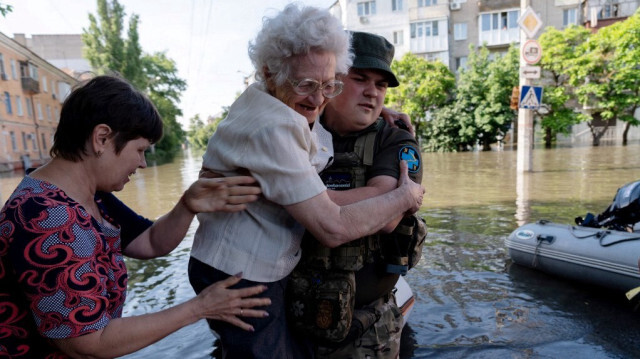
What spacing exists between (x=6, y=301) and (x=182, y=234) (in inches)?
29.8

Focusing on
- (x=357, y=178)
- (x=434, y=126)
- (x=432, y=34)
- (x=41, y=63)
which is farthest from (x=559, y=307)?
(x=41, y=63)

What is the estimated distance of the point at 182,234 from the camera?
6.79ft

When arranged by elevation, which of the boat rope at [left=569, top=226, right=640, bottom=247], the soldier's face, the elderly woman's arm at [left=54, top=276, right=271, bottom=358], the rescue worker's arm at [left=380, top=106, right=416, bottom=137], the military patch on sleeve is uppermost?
the soldier's face

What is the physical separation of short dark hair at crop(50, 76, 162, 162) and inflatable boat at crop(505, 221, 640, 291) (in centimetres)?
464

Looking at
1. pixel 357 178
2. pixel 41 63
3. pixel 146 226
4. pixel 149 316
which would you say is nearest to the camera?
pixel 149 316

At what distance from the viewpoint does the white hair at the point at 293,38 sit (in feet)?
5.12

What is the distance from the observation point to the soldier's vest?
1785mm

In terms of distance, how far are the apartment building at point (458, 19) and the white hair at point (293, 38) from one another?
38971mm

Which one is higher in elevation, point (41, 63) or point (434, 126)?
point (41, 63)

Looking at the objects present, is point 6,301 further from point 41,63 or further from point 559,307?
point 41,63

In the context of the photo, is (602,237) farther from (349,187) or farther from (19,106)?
(19,106)

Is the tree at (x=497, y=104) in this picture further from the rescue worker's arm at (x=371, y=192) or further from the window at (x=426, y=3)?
the rescue worker's arm at (x=371, y=192)

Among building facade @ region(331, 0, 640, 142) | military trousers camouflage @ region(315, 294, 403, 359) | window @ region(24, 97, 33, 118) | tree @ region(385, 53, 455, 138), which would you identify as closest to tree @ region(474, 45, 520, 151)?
tree @ region(385, 53, 455, 138)

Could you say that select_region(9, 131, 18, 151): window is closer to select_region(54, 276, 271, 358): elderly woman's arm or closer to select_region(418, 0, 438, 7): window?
select_region(418, 0, 438, 7): window
